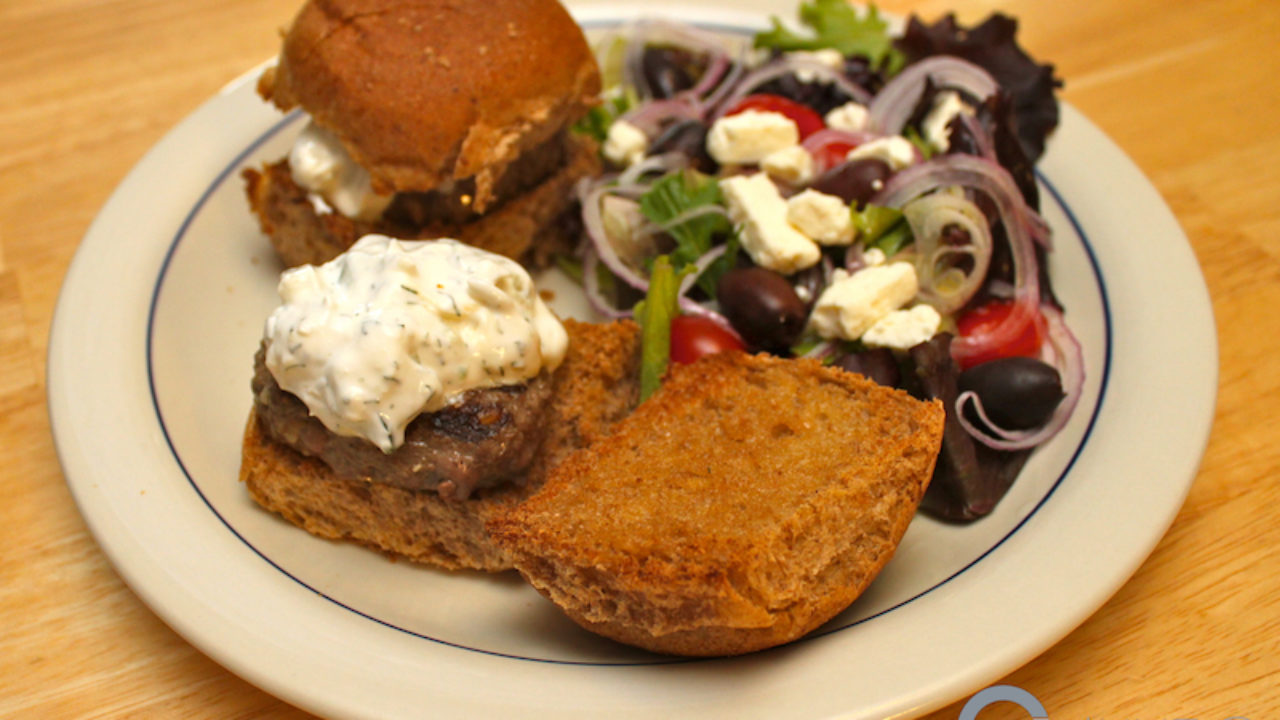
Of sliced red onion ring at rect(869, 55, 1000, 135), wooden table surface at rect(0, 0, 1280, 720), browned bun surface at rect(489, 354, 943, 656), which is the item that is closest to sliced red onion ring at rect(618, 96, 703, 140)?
sliced red onion ring at rect(869, 55, 1000, 135)

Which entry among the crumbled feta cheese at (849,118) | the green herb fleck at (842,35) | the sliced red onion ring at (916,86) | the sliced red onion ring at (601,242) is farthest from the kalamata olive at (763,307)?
the green herb fleck at (842,35)

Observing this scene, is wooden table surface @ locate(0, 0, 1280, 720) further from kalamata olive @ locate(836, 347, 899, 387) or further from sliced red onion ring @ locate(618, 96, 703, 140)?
sliced red onion ring @ locate(618, 96, 703, 140)

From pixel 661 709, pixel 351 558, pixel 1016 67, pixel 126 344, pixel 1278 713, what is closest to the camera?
pixel 661 709

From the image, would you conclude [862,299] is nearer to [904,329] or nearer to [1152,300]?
[904,329]

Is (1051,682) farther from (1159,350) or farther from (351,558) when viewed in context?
(351,558)

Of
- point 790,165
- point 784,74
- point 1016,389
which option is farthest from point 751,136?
point 1016,389

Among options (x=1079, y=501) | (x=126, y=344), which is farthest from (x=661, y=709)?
(x=126, y=344)
